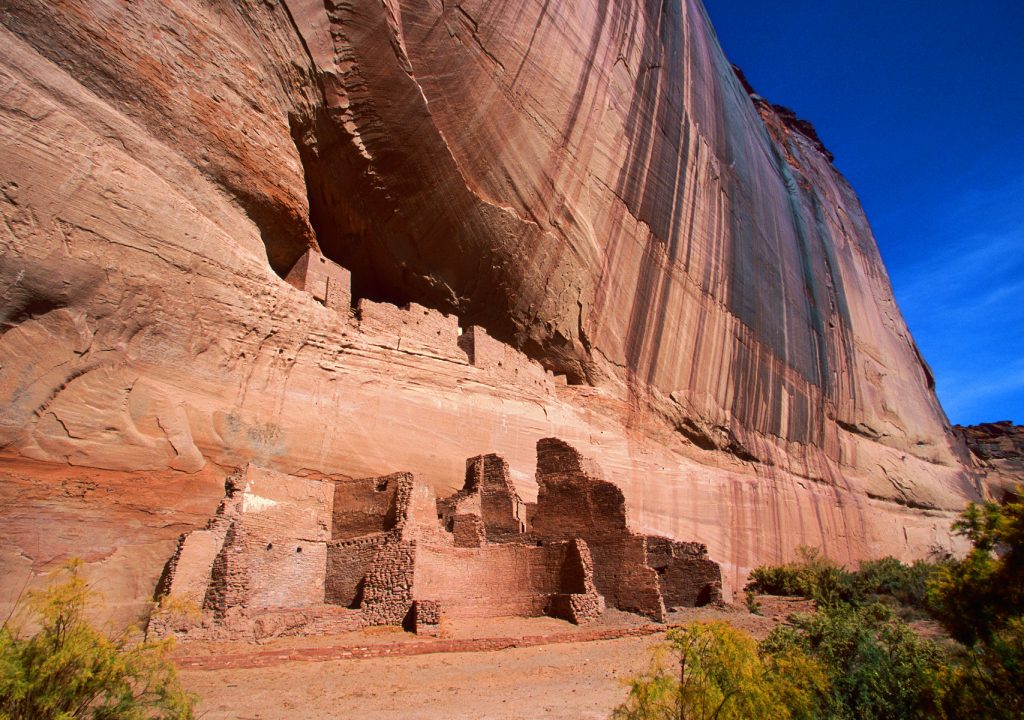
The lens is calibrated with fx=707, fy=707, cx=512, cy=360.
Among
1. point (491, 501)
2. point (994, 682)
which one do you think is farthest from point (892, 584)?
point (994, 682)

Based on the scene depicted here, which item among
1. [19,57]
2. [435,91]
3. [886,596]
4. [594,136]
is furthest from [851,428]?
[19,57]

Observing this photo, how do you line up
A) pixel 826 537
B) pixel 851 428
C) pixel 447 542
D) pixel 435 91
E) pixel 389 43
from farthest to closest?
pixel 851 428
pixel 826 537
pixel 435 91
pixel 389 43
pixel 447 542

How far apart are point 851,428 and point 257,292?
29.6m

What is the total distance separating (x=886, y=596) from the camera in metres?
17.6

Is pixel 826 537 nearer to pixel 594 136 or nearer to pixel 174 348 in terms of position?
pixel 594 136

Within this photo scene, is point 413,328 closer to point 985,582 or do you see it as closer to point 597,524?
point 597,524

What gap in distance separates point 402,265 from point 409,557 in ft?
31.3

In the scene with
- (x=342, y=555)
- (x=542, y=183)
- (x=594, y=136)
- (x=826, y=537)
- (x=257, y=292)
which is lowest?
(x=342, y=555)

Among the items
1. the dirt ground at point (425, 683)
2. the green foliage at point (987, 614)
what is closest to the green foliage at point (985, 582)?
the green foliage at point (987, 614)

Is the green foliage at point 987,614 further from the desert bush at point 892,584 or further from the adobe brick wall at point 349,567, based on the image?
the desert bush at point 892,584

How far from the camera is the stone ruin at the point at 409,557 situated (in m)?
10.2

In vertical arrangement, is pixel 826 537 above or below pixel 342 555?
above

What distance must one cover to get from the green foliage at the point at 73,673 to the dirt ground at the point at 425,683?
1721mm

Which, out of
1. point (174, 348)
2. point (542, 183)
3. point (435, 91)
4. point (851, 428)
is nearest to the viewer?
point (174, 348)
